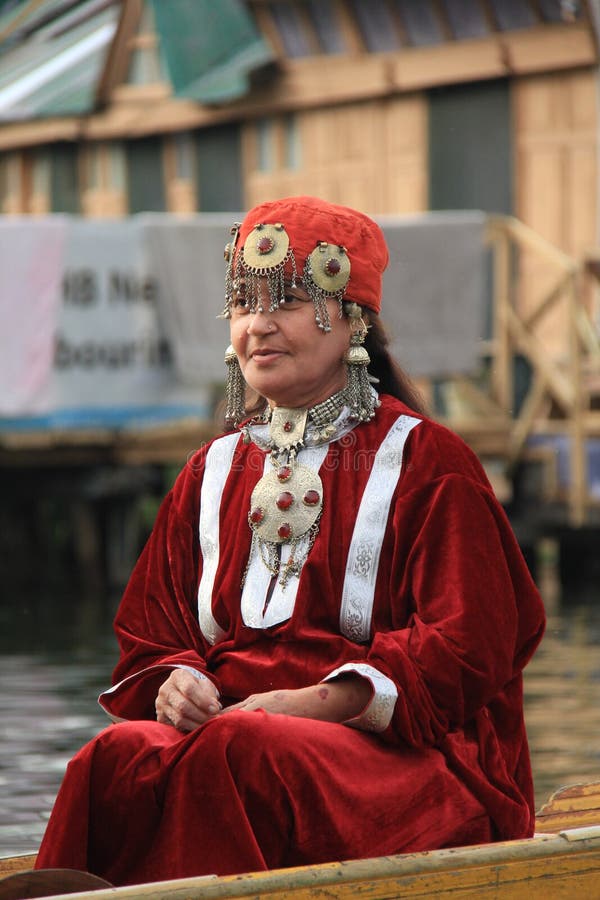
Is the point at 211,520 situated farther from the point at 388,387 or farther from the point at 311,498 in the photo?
the point at 388,387

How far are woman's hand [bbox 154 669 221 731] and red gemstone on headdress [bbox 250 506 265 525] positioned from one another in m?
0.30

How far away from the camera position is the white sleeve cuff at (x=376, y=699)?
10.3 ft

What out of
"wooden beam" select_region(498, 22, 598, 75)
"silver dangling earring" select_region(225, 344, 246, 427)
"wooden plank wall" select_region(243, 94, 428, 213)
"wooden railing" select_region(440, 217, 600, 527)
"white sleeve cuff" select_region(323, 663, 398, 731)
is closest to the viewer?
"white sleeve cuff" select_region(323, 663, 398, 731)

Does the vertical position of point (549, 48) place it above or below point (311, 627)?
above

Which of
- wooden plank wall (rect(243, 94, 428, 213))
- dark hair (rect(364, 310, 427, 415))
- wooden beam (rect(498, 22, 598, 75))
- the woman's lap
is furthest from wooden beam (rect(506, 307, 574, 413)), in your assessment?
the woman's lap

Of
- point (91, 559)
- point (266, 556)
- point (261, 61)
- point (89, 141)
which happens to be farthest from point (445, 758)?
point (89, 141)

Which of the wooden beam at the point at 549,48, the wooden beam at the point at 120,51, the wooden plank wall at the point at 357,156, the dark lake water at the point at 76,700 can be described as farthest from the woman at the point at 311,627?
the wooden beam at the point at 120,51

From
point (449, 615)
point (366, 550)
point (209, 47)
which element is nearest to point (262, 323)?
point (366, 550)

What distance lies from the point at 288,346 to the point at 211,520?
0.33 metres

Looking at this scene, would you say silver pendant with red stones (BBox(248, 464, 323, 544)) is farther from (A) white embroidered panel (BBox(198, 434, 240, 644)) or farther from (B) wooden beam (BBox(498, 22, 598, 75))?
(B) wooden beam (BBox(498, 22, 598, 75))

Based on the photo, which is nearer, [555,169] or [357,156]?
[555,169]

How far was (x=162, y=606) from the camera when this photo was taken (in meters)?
3.49

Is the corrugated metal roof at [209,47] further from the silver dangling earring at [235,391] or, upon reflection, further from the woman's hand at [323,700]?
the woman's hand at [323,700]

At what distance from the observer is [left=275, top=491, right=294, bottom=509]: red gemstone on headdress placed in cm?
337
